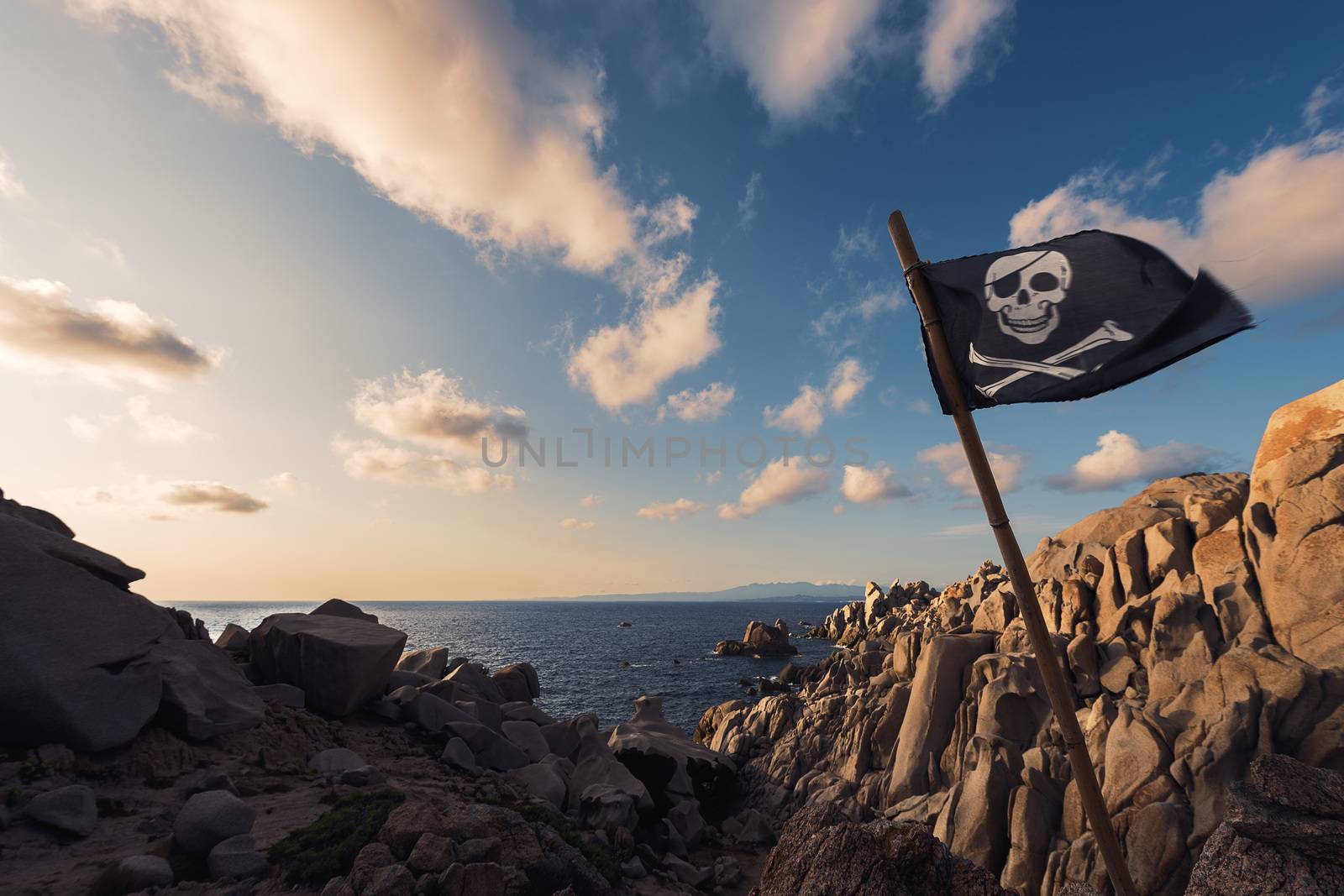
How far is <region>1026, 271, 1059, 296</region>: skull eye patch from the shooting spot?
570cm

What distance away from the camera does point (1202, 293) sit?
15.7ft

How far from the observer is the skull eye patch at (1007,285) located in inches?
226

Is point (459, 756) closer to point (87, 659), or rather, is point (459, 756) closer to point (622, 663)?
point (87, 659)

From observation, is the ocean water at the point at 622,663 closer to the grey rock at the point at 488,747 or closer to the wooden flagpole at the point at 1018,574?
the grey rock at the point at 488,747

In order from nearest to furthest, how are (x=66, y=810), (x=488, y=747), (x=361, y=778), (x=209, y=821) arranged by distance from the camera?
(x=209, y=821) < (x=66, y=810) < (x=361, y=778) < (x=488, y=747)

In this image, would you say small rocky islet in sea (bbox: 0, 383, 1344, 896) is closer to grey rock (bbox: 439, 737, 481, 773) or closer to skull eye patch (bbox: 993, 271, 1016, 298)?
grey rock (bbox: 439, 737, 481, 773)

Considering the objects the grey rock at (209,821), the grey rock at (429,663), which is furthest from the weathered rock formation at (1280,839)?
the grey rock at (429,663)

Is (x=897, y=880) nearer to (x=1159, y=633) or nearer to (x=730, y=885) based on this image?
(x=730, y=885)

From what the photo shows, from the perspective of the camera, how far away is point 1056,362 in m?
5.41

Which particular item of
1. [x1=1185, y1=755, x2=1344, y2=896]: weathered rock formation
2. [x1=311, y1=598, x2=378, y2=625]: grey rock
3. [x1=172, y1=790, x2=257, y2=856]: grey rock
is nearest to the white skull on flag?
[x1=1185, y1=755, x2=1344, y2=896]: weathered rock formation

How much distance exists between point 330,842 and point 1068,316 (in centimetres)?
1376

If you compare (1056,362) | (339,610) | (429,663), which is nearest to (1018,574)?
(1056,362)

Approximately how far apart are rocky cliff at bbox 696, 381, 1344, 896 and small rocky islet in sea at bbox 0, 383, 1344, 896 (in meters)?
0.07

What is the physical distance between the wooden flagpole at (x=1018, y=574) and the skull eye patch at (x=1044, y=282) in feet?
3.38
